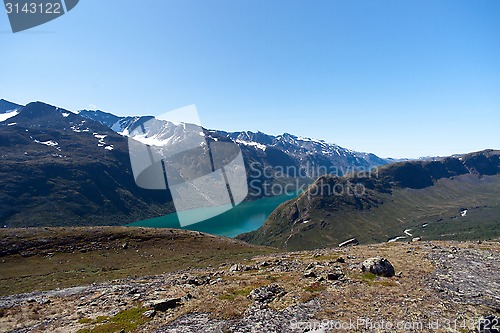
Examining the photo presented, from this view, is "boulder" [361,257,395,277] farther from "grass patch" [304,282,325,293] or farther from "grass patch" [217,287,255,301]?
"grass patch" [217,287,255,301]

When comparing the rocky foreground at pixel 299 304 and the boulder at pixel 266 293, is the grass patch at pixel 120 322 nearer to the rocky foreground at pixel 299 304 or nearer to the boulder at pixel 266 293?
the rocky foreground at pixel 299 304

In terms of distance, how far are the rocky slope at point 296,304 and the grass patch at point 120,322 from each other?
0.08 meters

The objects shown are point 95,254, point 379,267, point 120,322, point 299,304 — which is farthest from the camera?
point 95,254

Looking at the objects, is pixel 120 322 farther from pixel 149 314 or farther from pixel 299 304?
pixel 299 304

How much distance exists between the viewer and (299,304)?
2305 centimetres

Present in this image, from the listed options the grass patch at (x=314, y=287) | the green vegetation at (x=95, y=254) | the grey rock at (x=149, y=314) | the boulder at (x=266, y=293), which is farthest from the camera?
the green vegetation at (x=95, y=254)

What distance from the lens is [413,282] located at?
27422mm

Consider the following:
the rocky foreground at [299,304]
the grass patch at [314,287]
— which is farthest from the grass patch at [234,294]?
the grass patch at [314,287]

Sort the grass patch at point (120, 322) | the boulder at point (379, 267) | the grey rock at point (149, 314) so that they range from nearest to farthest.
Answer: the grass patch at point (120, 322) → the grey rock at point (149, 314) → the boulder at point (379, 267)

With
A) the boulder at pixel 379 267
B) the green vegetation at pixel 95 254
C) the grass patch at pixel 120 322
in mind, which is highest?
the grass patch at pixel 120 322

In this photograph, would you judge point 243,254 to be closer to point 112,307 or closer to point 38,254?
point 38,254

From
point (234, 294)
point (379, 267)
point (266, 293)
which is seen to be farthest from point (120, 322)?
point (379, 267)

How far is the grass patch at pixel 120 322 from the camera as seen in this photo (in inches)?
825

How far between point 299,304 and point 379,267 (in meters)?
12.7
